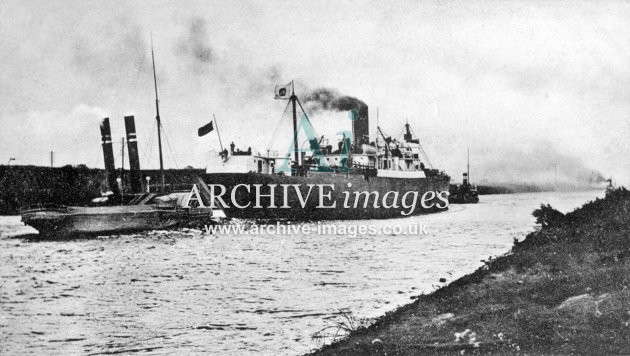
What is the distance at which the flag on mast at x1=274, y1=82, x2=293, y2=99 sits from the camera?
1457cm

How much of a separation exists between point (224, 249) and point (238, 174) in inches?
265

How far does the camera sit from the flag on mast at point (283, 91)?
14570 mm

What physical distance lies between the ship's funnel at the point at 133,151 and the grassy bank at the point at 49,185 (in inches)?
92.7

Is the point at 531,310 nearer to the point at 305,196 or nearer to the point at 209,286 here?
the point at 209,286

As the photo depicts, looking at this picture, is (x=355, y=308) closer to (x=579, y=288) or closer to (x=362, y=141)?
(x=579, y=288)

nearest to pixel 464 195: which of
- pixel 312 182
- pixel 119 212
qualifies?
pixel 312 182

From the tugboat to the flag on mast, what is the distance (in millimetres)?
4443

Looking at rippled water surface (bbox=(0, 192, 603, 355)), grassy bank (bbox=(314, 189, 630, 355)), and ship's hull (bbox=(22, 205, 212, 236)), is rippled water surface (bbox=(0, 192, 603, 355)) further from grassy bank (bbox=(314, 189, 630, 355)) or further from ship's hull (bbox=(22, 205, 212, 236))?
grassy bank (bbox=(314, 189, 630, 355))

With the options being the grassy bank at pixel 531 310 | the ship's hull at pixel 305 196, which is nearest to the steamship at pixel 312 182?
the ship's hull at pixel 305 196

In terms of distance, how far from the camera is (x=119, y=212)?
21.5m

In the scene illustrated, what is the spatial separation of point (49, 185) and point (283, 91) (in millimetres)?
15553

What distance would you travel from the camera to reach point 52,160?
1348 cm

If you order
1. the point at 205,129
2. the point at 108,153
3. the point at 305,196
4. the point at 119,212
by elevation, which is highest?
the point at 205,129

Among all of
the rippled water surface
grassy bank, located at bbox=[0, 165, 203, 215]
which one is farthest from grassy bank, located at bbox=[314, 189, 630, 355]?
grassy bank, located at bbox=[0, 165, 203, 215]
